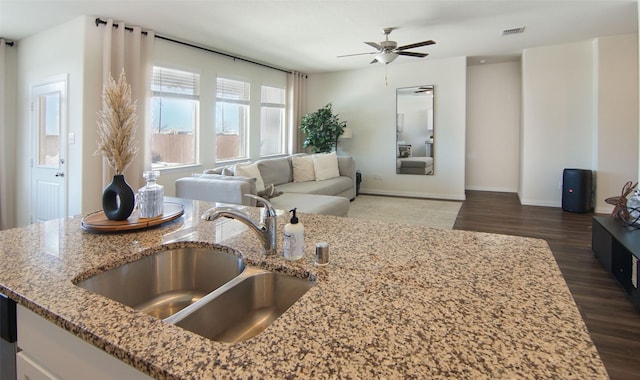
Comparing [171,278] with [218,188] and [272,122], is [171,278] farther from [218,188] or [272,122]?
[272,122]

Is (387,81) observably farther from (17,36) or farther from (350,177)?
(17,36)

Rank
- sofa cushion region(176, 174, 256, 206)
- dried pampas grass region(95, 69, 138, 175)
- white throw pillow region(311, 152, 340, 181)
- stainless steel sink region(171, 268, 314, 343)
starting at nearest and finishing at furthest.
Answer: stainless steel sink region(171, 268, 314, 343), dried pampas grass region(95, 69, 138, 175), sofa cushion region(176, 174, 256, 206), white throw pillow region(311, 152, 340, 181)

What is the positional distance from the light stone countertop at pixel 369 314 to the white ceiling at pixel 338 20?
3.31m

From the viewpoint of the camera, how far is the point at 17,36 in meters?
4.45

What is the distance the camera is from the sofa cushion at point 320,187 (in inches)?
193

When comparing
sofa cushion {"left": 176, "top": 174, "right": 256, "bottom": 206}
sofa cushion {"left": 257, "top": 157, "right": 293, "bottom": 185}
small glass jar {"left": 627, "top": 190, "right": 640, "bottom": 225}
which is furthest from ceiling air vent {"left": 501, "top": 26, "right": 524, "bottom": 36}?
sofa cushion {"left": 176, "top": 174, "right": 256, "bottom": 206}

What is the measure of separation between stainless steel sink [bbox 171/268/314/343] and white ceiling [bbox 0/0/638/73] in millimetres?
3436

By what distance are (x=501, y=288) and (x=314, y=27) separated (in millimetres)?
4304

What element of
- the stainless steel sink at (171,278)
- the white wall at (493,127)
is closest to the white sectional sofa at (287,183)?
the stainless steel sink at (171,278)

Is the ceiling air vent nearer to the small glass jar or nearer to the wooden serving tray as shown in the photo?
the small glass jar

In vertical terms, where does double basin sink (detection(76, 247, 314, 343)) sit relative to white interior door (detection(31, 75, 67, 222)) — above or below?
below

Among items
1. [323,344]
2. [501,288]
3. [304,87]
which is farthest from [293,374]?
[304,87]

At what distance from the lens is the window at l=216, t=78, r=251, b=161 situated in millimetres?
5695

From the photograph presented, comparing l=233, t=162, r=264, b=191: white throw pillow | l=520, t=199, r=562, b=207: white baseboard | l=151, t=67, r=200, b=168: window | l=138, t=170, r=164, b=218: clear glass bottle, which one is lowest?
l=520, t=199, r=562, b=207: white baseboard
